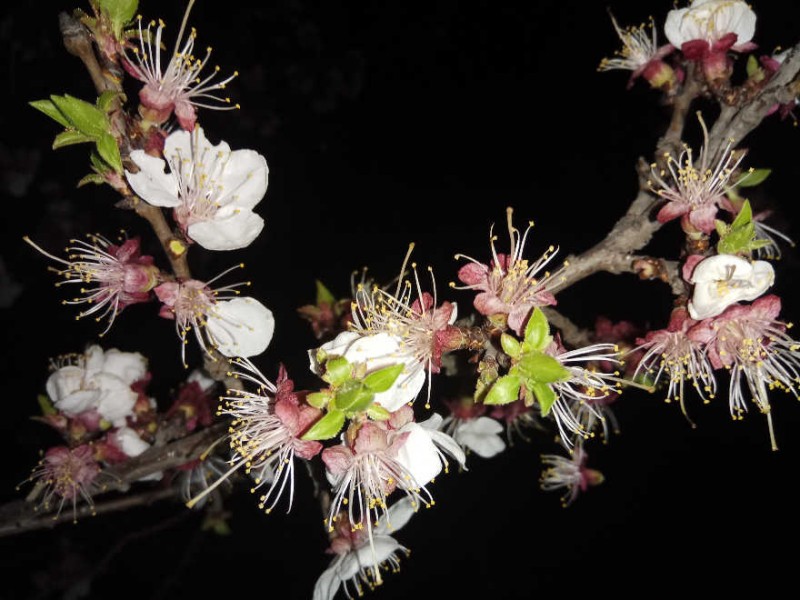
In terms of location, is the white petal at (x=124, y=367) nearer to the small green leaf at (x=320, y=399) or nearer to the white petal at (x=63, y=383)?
the white petal at (x=63, y=383)

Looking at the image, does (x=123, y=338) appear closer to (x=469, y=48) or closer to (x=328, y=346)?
(x=328, y=346)

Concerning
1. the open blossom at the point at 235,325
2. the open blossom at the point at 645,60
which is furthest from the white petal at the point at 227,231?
the open blossom at the point at 645,60

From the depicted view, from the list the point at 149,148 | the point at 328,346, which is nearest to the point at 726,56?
the point at 328,346

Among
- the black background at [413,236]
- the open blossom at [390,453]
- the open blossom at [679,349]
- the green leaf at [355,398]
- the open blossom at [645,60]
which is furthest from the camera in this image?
the black background at [413,236]

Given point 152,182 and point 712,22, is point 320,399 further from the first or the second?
point 712,22

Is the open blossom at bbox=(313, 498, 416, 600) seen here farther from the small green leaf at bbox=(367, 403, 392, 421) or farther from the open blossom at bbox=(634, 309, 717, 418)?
the open blossom at bbox=(634, 309, 717, 418)

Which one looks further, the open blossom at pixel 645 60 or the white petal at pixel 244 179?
the open blossom at pixel 645 60

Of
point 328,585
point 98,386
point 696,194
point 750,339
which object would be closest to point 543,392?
point 750,339
